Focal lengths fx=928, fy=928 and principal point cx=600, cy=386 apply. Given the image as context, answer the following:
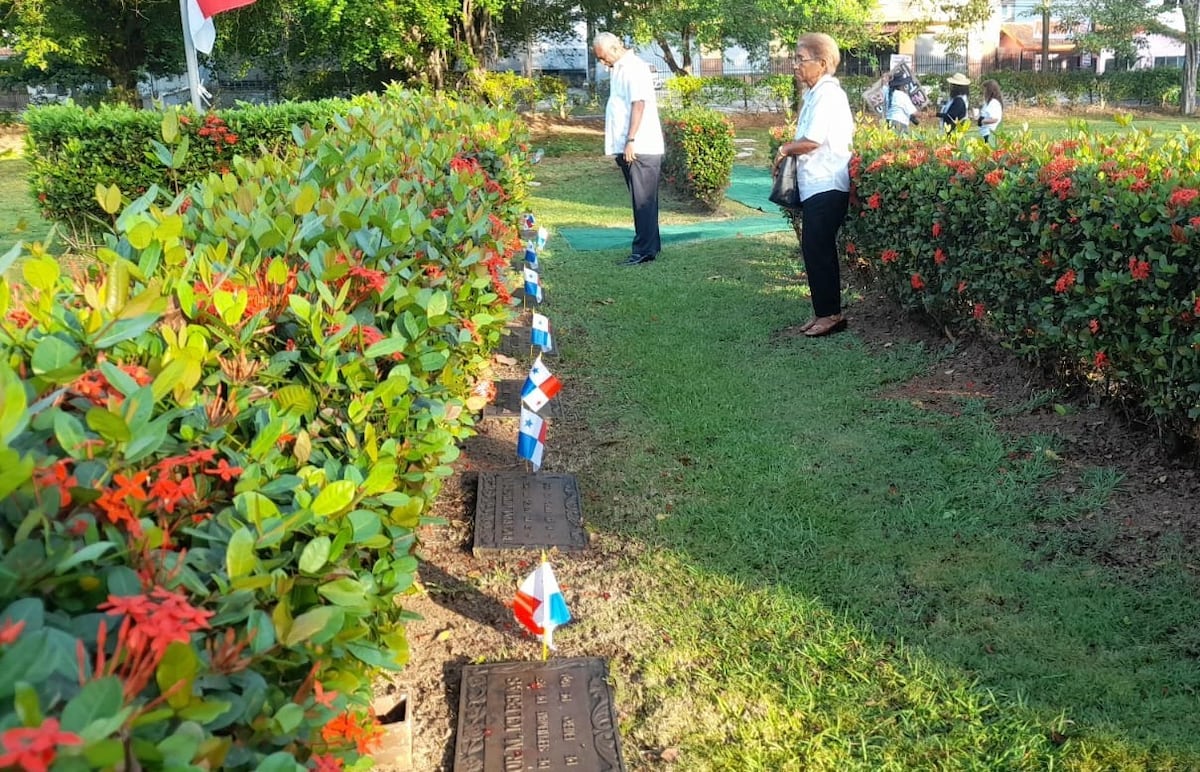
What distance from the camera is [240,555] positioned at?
124cm

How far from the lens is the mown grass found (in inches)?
95.7

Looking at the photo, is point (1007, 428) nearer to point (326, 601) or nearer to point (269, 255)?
point (269, 255)

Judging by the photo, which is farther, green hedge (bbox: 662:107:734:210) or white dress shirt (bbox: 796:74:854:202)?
green hedge (bbox: 662:107:734:210)

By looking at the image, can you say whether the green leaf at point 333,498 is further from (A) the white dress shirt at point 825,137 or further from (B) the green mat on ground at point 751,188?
(B) the green mat on ground at point 751,188

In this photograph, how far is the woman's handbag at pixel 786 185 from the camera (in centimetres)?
578

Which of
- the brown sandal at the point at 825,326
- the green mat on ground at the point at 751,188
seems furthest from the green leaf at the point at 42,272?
the green mat on ground at the point at 751,188

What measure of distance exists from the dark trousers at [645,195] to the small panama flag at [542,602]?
20.2 ft

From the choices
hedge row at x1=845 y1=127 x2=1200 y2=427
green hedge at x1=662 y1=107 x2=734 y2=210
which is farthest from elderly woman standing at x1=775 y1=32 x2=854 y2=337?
green hedge at x1=662 y1=107 x2=734 y2=210

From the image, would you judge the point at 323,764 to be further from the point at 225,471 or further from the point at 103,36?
the point at 103,36

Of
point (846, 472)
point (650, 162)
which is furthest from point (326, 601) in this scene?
point (650, 162)

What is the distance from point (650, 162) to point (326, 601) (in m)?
7.47

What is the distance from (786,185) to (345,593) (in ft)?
16.3

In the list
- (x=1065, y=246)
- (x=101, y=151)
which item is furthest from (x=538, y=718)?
(x=101, y=151)

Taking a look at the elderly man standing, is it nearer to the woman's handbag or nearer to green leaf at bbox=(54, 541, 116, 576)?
the woman's handbag
